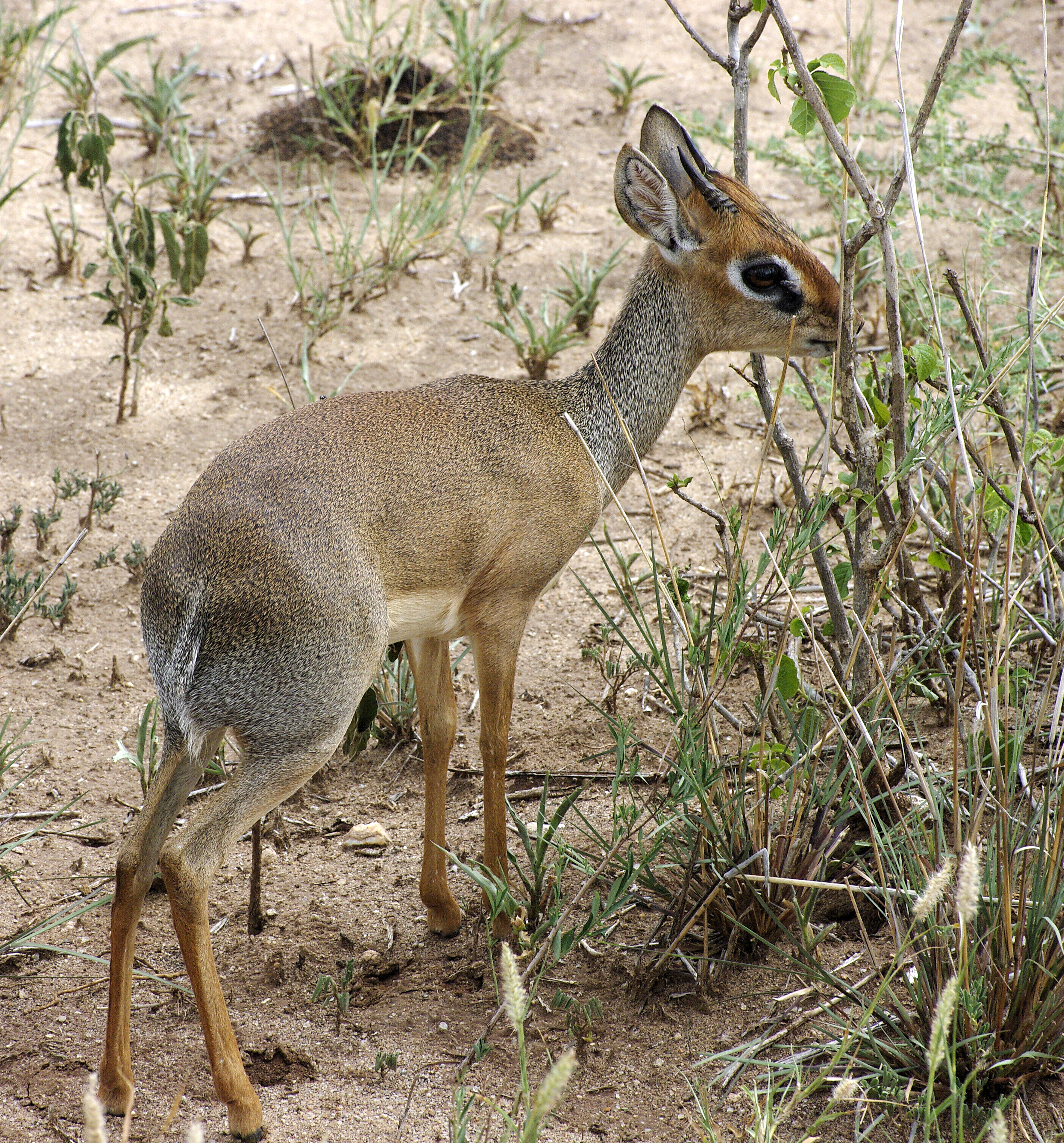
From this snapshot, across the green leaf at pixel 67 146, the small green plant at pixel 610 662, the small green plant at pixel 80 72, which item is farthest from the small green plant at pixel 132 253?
the small green plant at pixel 610 662

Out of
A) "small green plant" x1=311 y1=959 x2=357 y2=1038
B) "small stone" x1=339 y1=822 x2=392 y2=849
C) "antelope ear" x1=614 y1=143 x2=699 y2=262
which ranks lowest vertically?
"small stone" x1=339 y1=822 x2=392 y2=849

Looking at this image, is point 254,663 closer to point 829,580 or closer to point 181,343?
point 829,580

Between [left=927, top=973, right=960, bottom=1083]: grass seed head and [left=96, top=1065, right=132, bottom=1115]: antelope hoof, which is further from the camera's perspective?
[left=96, top=1065, right=132, bottom=1115]: antelope hoof

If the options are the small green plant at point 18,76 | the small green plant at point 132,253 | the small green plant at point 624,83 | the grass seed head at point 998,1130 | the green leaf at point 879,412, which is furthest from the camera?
the small green plant at point 624,83

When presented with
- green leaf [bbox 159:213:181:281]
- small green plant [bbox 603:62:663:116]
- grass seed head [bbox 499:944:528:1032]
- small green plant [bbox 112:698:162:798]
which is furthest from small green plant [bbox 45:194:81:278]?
grass seed head [bbox 499:944:528:1032]

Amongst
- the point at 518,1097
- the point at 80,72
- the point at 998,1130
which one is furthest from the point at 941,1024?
the point at 80,72

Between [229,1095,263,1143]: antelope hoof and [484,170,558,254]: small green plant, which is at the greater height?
[484,170,558,254]: small green plant

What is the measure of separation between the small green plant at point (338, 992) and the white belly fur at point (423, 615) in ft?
2.93

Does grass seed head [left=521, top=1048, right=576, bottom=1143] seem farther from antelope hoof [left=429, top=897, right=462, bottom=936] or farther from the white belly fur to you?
antelope hoof [left=429, top=897, right=462, bottom=936]

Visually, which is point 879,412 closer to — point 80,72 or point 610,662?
point 610,662

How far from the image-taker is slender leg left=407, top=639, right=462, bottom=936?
144 inches

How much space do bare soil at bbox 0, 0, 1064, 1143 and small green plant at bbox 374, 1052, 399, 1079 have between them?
0.04m

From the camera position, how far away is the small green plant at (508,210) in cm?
650

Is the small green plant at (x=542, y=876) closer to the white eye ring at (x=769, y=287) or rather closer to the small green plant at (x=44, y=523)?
the white eye ring at (x=769, y=287)
